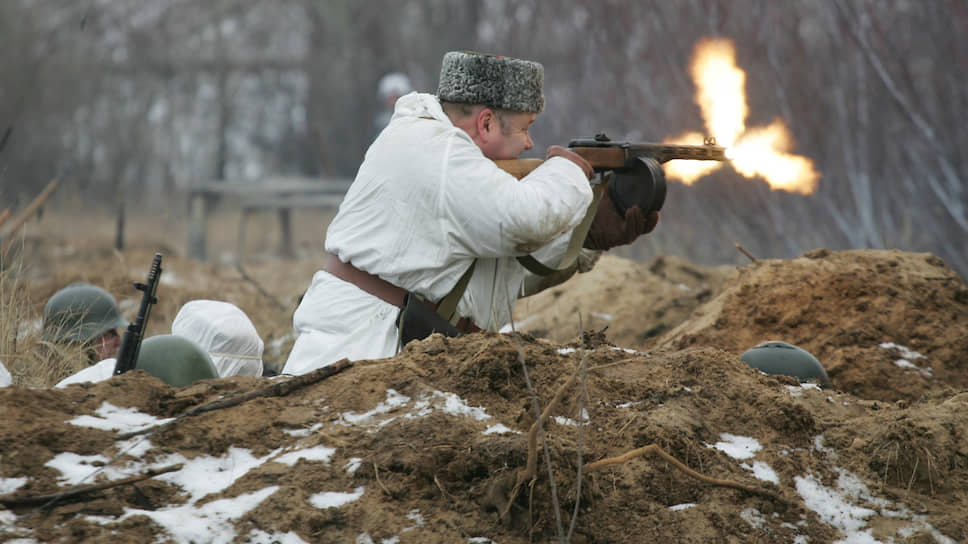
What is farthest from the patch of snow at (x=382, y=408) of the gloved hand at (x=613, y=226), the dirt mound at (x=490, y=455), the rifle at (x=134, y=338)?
the gloved hand at (x=613, y=226)

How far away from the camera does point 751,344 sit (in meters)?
6.16

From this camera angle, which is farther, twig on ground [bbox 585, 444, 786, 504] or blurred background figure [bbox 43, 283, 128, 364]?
blurred background figure [bbox 43, 283, 128, 364]

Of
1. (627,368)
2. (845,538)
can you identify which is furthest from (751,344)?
(845,538)

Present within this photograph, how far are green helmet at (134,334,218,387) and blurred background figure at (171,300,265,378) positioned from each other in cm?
88

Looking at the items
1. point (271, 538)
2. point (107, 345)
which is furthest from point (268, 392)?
point (107, 345)

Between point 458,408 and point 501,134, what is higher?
point 501,134

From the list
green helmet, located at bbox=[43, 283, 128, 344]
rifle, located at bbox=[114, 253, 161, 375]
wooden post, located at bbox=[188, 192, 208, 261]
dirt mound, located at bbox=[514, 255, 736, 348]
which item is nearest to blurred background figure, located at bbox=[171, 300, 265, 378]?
rifle, located at bbox=[114, 253, 161, 375]

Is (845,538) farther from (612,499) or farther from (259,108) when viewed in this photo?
(259,108)

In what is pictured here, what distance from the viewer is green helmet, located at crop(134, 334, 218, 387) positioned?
371 cm

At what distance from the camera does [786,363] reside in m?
4.87

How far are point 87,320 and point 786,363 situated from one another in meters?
4.11

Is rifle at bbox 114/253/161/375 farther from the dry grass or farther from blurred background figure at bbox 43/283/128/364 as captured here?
blurred background figure at bbox 43/283/128/364

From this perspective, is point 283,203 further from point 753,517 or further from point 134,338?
point 753,517

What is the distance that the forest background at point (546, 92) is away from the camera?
8695 millimetres
